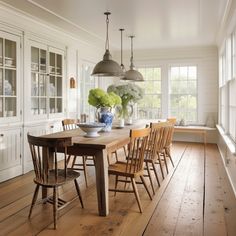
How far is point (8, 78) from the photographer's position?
4.43 meters

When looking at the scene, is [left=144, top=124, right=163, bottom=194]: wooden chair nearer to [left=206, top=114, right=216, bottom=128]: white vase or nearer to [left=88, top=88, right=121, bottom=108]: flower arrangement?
[left=88, top=88, right=121, bottom=108]: flower arrangement

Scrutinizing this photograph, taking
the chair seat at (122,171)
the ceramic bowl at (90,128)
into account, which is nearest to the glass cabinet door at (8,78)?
the ceramic bowl at (90,128)

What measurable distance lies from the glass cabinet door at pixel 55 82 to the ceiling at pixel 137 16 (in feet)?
2.08

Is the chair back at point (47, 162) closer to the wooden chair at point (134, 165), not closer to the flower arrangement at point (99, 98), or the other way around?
the wooden chair at point (134, 165)

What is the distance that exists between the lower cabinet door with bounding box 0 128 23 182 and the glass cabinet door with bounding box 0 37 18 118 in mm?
297

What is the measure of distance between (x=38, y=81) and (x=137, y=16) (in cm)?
208

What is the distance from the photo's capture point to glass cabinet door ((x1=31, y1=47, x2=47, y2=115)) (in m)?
5.02

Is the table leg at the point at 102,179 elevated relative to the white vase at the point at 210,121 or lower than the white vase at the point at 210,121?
lower

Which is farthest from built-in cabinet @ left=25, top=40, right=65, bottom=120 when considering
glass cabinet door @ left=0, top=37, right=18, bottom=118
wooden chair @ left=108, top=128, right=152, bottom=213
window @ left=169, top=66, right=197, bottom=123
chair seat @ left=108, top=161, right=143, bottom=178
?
window @ left=169, top=66, right=197, bottom=123

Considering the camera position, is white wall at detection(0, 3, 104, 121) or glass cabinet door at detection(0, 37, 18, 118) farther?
white wall at detection(0, 3, 104, 121)

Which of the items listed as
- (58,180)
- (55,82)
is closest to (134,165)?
(58,180)

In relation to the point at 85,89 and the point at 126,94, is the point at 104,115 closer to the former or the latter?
the point at 126,94

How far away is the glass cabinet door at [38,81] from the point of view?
5.02 metres

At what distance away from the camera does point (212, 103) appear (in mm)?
7797
